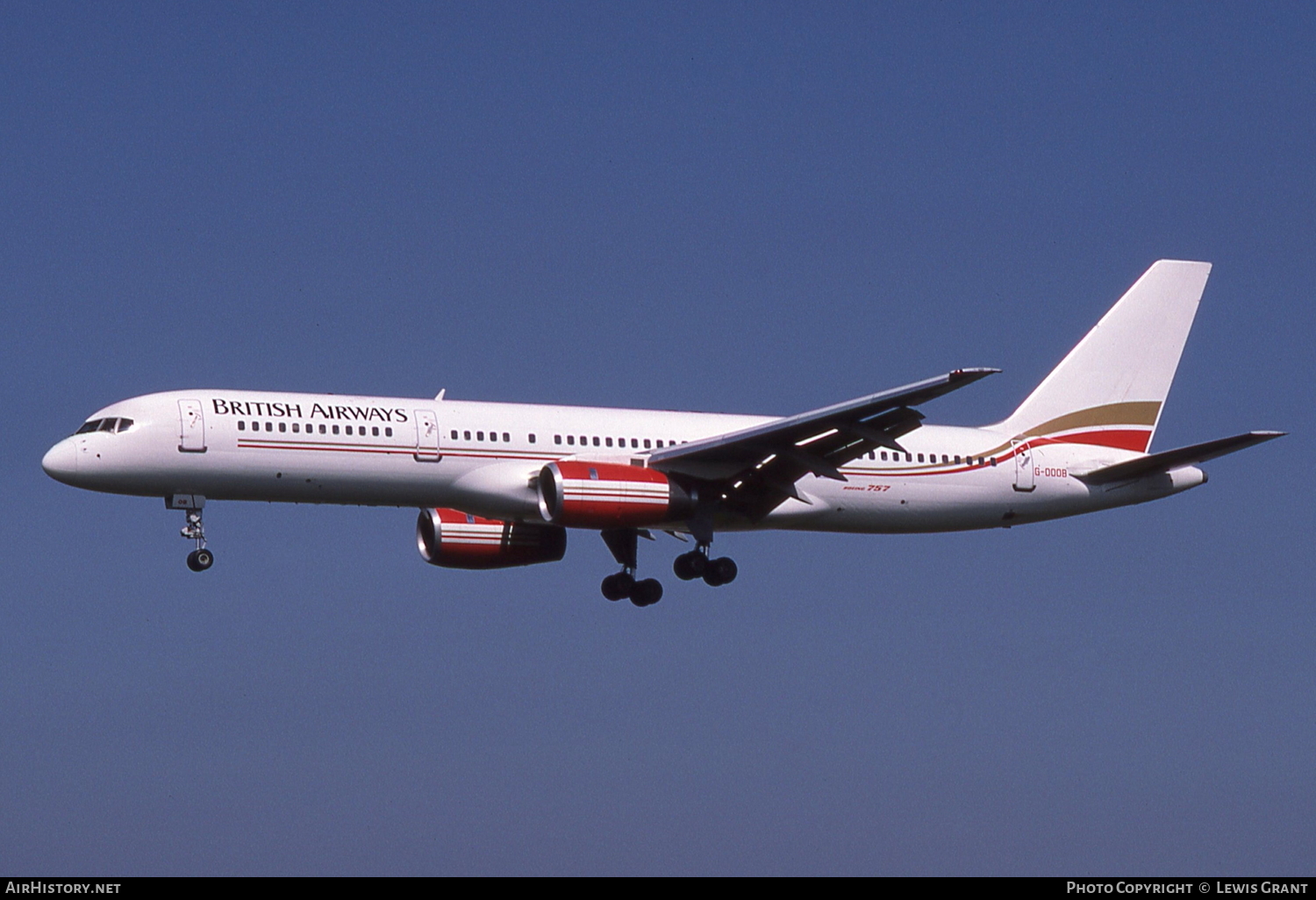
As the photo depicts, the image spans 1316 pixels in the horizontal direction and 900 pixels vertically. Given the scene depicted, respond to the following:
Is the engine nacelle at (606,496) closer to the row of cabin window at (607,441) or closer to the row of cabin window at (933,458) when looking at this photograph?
the row of cabin window at (607,441)

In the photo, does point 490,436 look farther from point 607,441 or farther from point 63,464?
point 63,464

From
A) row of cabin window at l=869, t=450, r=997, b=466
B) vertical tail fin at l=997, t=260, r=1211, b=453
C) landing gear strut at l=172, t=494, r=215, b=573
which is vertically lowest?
landing gear strut at l=172, t=494, r=215, b=573

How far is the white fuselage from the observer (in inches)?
1731

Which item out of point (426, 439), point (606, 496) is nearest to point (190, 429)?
point (426, 439)

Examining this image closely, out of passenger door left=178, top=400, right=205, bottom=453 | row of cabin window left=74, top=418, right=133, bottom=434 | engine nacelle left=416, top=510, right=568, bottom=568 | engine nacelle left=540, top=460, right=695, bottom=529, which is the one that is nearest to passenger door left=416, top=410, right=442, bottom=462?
engine nacelle left=540, top=460, right=695, bottom=529

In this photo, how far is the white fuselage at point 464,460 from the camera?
43969 mm

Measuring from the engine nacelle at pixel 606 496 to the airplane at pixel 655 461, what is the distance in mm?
46

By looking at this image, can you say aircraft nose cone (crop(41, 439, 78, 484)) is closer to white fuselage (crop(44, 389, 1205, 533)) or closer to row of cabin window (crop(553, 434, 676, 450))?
white fuselage (crop(44, 389, 1205, 533))

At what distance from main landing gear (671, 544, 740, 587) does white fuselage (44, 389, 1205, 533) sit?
1056 mm

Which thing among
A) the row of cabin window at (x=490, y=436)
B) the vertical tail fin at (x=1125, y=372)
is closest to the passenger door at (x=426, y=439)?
the row of cabin window at (x=490, y=436)

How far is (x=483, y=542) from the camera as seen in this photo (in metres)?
51.4

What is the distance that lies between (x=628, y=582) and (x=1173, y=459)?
14466 mm

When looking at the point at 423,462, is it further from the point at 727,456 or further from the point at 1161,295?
the point at 1161,295
